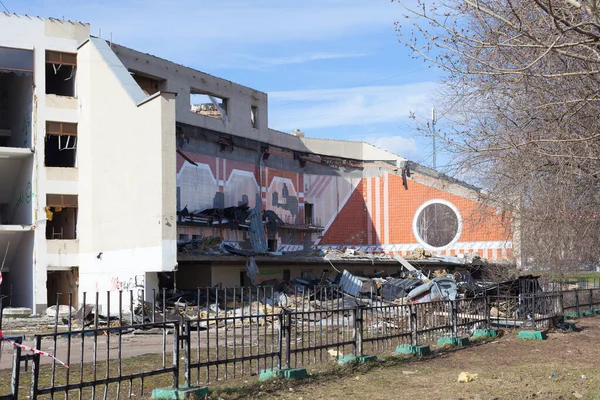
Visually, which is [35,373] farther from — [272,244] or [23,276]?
[272,244]

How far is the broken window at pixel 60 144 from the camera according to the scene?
32906 mm

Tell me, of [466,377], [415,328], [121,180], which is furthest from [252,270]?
[466,377]

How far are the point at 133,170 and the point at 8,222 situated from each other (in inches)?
400

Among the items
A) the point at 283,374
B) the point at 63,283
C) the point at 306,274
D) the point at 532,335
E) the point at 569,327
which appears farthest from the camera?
the point at 306,274

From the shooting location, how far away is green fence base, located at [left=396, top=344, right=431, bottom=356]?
1459cm

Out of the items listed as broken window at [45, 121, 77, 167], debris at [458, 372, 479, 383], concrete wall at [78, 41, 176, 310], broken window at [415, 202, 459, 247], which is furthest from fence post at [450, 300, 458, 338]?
broken window at [415, 202, 459, 247]

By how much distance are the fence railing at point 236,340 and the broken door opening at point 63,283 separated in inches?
310

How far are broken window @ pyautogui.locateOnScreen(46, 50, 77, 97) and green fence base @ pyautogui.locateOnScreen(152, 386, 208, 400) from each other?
25.9 metres

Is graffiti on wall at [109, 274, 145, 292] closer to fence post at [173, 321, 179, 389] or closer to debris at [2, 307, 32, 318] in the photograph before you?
debris at [2, 307, 32, 318]

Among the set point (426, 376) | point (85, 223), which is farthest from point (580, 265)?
point (85, 223)

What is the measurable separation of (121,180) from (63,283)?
6489 mm

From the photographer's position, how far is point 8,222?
3653 cm

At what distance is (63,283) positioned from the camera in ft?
111

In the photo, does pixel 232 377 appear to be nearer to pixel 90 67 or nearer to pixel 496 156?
pixel 496 156
